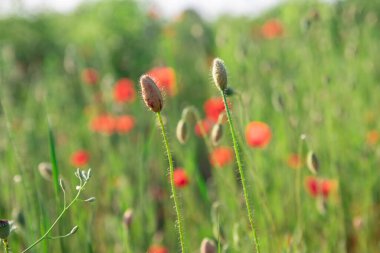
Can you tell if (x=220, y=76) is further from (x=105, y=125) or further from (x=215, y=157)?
(x=105, y=125)

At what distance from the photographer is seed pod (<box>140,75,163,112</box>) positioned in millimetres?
947

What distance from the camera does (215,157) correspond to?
1.66m

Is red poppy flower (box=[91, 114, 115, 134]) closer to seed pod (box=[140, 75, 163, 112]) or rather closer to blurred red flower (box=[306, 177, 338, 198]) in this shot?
blurred red flower (box=[306, 177, 338, 198])

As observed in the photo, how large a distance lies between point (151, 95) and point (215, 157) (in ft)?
2.38

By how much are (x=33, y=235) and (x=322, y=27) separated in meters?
1.64

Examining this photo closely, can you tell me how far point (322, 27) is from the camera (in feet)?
8.54

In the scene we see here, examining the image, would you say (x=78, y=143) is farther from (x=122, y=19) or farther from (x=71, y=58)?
(x=122, y=19)

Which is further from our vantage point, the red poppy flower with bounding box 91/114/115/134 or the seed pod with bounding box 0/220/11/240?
the red poppy flower with bounding box 91/114/115/134

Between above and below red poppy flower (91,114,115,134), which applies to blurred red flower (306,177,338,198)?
below

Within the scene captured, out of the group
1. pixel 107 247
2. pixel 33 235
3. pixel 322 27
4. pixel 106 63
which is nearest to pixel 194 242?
pixel 107 247

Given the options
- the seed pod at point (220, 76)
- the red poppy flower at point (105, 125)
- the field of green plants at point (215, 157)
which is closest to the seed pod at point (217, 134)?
the field of green plants at point (215, 157)

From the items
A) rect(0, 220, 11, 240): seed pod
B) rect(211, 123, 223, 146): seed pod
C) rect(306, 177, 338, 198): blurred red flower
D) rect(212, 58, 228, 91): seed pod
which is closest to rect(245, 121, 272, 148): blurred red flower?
rect(306, 177, 338, 198): blurred red flower

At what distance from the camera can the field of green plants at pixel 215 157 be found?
1496 mm

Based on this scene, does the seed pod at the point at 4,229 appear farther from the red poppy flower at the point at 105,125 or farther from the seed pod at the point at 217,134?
the red poppy flower at the point at 105,125
